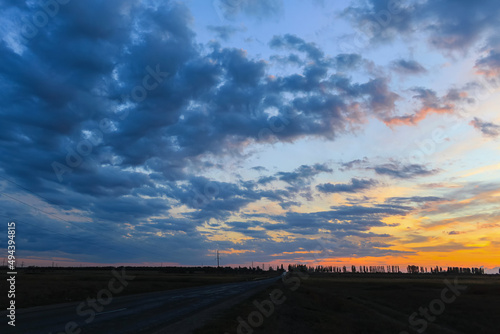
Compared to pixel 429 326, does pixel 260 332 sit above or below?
above

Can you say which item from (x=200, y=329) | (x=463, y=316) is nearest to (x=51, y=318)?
(x=200, y=329)

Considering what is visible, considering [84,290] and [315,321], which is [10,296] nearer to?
[84,290]

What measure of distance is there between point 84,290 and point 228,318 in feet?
84.0

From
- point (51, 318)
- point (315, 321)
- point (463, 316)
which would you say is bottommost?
point (463, 316)

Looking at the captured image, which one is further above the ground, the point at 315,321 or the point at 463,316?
the point at 315,321

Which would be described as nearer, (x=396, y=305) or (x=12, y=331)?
(x=12, y=331)

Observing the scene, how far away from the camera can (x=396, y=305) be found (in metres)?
46.7

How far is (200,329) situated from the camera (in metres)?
15.2

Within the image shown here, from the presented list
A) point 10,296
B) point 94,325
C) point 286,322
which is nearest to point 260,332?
point 286,322

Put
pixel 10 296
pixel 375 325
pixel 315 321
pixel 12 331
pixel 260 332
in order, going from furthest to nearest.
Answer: pixel 10 296
pixel 375 325
pixel 315 321
pixel 260 332
pixel 12 331

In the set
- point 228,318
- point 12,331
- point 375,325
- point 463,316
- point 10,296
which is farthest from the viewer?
Answer: point 463,316

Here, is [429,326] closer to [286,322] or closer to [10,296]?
[286,322]

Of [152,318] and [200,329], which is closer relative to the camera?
[200,329]

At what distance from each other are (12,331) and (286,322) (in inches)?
528
